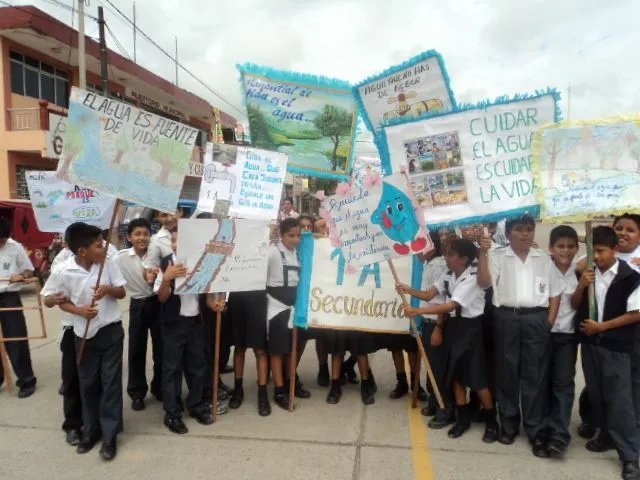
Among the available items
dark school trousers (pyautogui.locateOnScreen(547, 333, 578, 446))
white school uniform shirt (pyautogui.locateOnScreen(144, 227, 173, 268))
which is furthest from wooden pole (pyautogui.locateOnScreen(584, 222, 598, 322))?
white school uniform shirt (pyautogui.locateOnScreen(144, 227, 173, 268))

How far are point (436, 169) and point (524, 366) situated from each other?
1.59 meters

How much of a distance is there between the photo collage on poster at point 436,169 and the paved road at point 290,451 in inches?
71.3

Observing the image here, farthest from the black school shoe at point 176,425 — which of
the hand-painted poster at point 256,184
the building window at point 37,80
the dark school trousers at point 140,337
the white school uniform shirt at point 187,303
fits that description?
the building window at point 37,80

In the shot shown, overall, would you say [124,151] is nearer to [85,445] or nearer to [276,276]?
[276,276]

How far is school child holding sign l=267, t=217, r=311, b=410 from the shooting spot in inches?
171

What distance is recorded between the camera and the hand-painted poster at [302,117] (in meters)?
4.97

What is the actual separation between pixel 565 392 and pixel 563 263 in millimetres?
931

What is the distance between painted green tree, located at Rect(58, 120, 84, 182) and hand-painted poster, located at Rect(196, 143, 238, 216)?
1293mm

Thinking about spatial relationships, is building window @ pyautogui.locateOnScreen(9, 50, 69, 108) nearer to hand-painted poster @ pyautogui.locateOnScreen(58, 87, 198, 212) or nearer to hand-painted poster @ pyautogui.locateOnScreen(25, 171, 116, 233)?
hand-painted poster @ pyautogui.locateOnScreen(25, 171, 116, 233)

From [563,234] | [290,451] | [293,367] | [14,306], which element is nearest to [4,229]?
[14,306]

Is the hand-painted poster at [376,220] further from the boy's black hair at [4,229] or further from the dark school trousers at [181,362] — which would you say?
the boy's black hair at [4,229]

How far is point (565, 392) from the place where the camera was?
3.54m

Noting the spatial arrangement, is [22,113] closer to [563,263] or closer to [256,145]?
[256,145]

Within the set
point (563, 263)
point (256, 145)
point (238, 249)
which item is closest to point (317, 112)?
point (256, 145)
